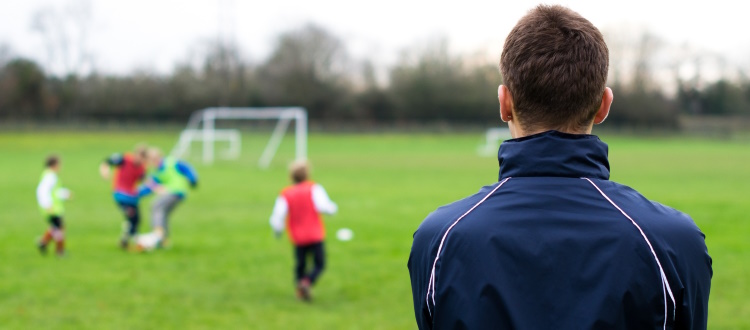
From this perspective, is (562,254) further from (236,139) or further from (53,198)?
(236,139)

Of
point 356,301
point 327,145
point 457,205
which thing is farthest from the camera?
point 327,145

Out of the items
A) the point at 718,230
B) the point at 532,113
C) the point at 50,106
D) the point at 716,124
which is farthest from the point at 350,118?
the point at 532,113

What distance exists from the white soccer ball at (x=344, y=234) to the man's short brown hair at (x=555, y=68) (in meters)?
10.7

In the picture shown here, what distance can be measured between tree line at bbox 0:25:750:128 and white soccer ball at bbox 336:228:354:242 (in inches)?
1955

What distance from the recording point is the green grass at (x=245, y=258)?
7441 mm

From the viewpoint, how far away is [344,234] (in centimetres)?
1265

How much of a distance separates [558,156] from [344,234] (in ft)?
→ 36.4

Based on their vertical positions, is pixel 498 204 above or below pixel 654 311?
above

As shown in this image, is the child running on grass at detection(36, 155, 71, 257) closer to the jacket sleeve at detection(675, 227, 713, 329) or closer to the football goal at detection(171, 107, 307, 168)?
the jacket sleeve at detection(675, 227, 713, 329)

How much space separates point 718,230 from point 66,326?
11.0 meters

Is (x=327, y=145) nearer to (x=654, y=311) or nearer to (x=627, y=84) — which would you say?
(x=627, y=84)

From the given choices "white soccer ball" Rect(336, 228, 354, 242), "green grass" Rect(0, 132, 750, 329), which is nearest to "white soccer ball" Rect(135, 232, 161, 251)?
"green grass" Rect(0, 132, 750, 329)

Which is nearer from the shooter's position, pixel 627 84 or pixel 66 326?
pixel 66 326

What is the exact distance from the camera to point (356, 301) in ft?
26.6
